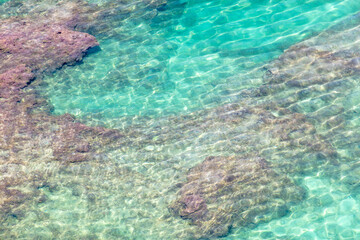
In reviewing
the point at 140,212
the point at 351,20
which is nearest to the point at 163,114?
the point at 140,212

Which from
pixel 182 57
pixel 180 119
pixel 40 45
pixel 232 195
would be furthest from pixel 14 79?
pixel 232 195

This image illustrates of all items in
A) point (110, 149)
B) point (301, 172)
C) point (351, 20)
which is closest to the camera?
point (301, 172)

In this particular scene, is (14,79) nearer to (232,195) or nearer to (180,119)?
(180,119)

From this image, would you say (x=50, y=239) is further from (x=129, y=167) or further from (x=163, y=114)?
(x=163, y=114)

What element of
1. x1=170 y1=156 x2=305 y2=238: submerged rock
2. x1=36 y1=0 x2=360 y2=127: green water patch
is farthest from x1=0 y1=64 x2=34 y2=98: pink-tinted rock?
x1=170 y1=156 x2=305 y2=238: submerged rock

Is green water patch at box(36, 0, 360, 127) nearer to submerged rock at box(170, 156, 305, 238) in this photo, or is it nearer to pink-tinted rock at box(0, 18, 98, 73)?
pink-tinted rock at box(0, 18, 98, 73)
